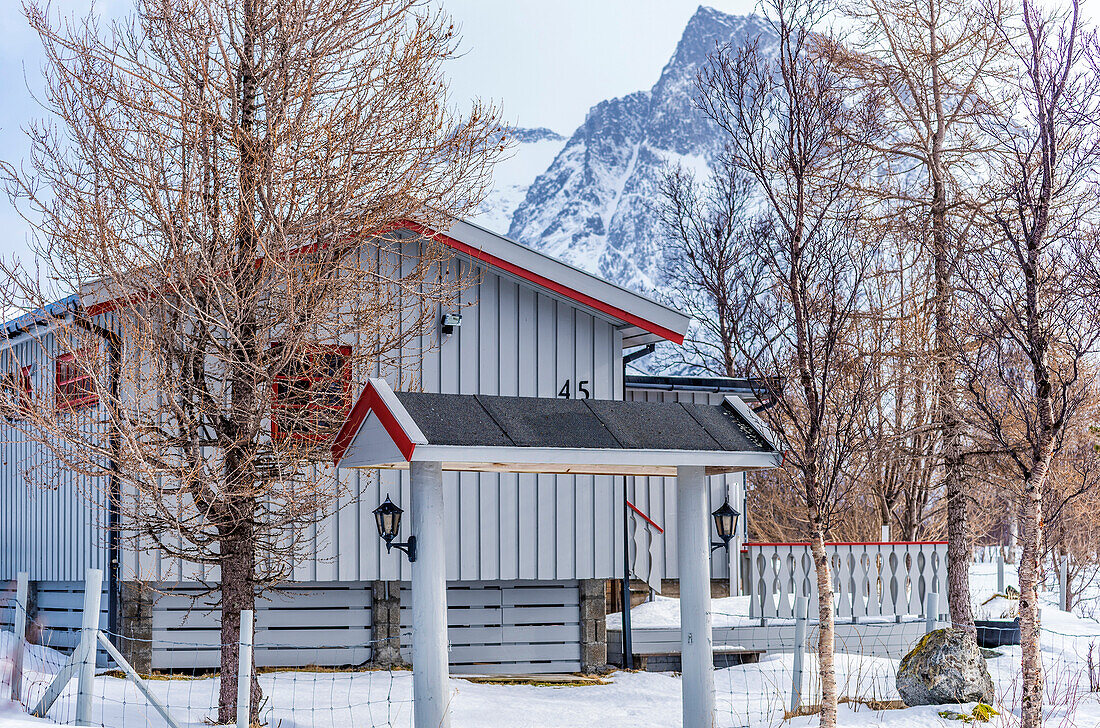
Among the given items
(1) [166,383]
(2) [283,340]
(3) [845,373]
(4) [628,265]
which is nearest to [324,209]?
(2) [283,340]

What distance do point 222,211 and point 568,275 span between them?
4.64 m

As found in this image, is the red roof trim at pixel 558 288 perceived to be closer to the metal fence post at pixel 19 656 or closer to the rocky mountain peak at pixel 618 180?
the metal fence post at pixel 19 656

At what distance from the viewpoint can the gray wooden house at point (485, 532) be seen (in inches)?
440

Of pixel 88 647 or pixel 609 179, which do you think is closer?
pixel 88 647

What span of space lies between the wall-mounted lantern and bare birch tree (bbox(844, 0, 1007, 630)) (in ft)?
17.5

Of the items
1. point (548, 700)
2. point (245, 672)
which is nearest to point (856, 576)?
point (548, 700)

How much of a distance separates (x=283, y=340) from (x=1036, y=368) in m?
5.62

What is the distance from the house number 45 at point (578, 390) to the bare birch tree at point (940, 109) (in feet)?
14.0

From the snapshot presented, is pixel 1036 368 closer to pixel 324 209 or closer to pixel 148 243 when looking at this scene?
pixel 324 209

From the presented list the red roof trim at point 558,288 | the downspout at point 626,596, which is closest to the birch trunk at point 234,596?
the red roof trim at point 558,288

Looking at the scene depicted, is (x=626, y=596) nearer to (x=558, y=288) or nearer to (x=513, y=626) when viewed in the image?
(x=513, y=626)

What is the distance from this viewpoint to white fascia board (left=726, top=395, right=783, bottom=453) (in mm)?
7977

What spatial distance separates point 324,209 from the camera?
8.16m

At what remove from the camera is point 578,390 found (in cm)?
1212
